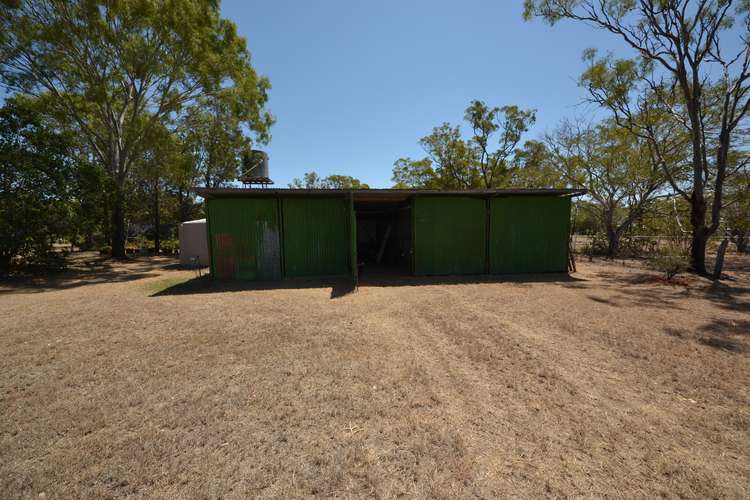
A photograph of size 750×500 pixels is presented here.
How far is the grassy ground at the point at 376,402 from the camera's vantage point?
216cm

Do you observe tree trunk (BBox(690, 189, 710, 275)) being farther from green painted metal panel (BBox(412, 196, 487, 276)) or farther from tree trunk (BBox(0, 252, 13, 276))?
tree trunk (BBox(0, 252, 13, 276))

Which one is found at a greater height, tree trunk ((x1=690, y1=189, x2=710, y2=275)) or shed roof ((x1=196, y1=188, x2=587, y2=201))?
shed roof ((x1=196, y1=188, x2=587, y2=201))

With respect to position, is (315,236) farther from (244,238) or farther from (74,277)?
(74,277)

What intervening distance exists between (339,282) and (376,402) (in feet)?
22.2

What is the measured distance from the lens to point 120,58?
13336 millimetres

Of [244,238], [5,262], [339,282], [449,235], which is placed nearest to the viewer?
[339,282]

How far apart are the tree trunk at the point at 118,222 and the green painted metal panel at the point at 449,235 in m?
14.7

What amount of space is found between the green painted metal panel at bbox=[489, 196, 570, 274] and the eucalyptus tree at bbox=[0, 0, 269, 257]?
1449cm

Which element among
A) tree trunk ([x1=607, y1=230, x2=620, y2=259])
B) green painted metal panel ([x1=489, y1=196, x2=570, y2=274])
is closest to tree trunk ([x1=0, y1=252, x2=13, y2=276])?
green painted metal panel ([x1=489, y1=196, x2=570, y2=274])

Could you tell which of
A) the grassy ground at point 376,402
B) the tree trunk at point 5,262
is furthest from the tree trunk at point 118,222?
the grassy ground at point 376,402

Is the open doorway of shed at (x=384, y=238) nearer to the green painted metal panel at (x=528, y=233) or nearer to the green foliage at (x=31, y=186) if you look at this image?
the green painted metal panel at (x=528, y=233)

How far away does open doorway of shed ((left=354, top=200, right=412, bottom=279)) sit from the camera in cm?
1269

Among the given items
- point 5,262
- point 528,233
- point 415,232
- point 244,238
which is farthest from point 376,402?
point 5,262

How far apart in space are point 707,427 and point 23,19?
2299cm
